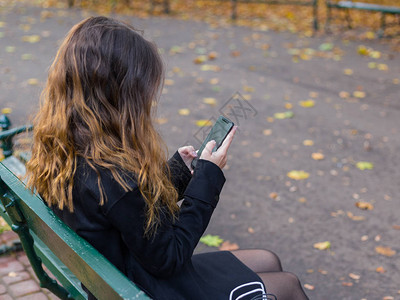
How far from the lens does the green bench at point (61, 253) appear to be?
143 cm

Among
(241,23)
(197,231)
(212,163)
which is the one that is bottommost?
(241,23)

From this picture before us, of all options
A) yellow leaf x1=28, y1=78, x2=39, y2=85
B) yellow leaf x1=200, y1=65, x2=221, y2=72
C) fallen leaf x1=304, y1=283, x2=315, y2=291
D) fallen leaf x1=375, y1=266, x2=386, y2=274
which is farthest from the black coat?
yellow leaf x1=200, y1=65, x2=221, y2=72

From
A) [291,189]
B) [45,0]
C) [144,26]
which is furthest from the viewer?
[45,0]

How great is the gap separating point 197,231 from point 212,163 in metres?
0.24

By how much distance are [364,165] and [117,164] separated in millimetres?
3508

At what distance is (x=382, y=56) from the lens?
762 cm

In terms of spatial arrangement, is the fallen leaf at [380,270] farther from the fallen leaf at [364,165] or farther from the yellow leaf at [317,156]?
the yellow leaf at [317,156]

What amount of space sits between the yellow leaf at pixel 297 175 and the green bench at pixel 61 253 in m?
2.57

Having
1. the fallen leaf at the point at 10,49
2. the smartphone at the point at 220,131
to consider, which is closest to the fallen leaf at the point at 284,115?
the smartphone at the point at 220,131

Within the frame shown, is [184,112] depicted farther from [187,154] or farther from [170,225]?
[170,225]

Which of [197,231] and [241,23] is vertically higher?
[197,231]

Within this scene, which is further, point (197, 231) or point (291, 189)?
point (291, 189)

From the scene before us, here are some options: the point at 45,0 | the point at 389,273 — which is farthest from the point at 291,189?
the point at 45,0

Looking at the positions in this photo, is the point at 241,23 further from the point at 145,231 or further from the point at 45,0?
the point at 145,231
